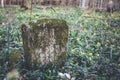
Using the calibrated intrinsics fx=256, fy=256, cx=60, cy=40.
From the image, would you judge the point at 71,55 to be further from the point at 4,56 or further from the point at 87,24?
the point at 87,24

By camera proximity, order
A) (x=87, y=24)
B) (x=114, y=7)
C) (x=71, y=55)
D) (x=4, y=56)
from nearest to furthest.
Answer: (x=4, y=56) → (x=71, y=55) → (x=87, y=24) → (x=114, y=7)

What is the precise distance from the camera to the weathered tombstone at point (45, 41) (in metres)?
5.82

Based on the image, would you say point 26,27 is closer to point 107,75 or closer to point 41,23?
point 41,23

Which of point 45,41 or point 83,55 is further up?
point 45,41

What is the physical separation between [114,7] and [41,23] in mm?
12511

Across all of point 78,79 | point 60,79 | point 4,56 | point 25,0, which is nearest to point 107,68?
point 78,79

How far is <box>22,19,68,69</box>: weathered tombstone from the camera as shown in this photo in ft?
19.1

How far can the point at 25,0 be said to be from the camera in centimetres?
1544

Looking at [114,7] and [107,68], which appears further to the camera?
[114,7]

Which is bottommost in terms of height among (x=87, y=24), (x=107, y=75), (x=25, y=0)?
(x=107, y=75)

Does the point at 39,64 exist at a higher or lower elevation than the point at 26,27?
lower

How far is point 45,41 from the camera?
5.95 meters

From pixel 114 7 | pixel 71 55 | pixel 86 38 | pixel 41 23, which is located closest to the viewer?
pixel 41 23

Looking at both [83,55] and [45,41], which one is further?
[83,55]
